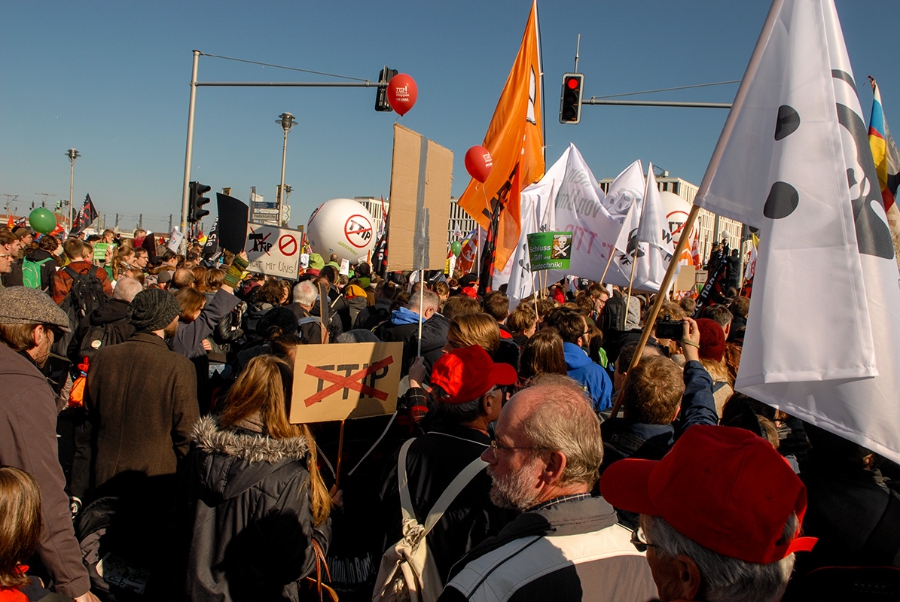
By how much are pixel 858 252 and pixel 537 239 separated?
18.0ft

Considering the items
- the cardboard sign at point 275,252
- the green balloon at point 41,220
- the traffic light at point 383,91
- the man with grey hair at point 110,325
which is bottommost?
the man with grey hair at point 110,325

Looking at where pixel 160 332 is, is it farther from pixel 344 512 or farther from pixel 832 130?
pixel 832 130

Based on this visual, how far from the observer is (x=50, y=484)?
262 cm

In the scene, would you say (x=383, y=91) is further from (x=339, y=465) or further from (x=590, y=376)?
(x=339, y=465)

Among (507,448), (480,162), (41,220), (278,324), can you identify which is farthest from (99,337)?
(41,220)

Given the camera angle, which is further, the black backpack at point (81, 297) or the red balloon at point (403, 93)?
the red balloon at point (403, 93)

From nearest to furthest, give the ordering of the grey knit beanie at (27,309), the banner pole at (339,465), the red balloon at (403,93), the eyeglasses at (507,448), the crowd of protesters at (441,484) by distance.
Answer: the crowd of protesters at (441,484) < the eyeglasses at (507,448) < the grey knit beanie at (27,309) < the banner pole at (339,465) < the red balloon at (403,93)

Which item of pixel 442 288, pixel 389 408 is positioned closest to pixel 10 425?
pixel 389 408

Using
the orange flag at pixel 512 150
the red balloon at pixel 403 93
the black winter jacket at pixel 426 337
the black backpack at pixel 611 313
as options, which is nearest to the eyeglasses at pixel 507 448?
the black winter jacket at pixel 426 337

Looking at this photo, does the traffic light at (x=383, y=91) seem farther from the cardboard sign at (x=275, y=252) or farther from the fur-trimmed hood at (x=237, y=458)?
the fur-trimmed hood at (x=237, y=458)

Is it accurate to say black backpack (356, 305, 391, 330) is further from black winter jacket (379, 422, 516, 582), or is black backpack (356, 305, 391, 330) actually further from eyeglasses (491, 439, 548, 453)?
eyeglasses (491, 439, 548, 453)

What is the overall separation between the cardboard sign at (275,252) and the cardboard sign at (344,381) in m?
4.52

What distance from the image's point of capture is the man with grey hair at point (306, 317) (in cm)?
502

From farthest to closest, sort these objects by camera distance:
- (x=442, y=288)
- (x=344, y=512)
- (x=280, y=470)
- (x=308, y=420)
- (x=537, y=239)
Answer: (x=442, y=288), (x=537, y=239), (x=344, y=512), (x=308, y=420), (x=280, y=470)
